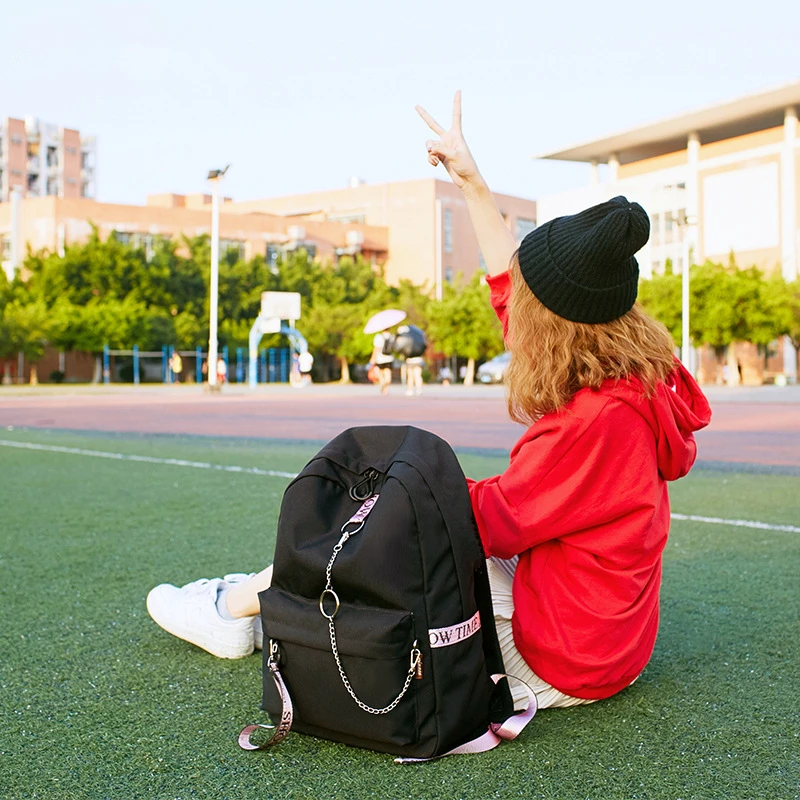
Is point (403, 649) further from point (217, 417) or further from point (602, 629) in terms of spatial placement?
point (217, 417)

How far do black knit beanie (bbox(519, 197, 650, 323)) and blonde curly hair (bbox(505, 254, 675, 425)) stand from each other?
3 centimetres

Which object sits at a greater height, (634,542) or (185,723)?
(634,542)

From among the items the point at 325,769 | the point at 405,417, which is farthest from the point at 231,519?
the point at 405,417

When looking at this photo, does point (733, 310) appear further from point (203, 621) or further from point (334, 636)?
point (334, 636)

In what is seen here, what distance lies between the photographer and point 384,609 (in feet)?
6.00

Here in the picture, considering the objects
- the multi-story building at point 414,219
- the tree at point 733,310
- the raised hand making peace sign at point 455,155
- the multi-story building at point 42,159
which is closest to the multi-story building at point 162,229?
the multi-story building at point 414,219

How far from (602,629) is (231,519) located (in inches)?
127

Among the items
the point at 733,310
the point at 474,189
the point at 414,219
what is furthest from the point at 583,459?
the point at 414,219

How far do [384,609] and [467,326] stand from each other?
43.2 metres

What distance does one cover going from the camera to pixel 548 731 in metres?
2.09

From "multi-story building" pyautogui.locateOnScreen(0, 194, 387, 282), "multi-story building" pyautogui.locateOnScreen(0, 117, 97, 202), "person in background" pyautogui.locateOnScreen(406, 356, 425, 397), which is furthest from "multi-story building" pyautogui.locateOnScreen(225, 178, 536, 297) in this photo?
"person in background" pyautogui.locateOnScreen(406, 356, 425, 397)

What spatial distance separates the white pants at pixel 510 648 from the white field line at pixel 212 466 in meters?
2.82

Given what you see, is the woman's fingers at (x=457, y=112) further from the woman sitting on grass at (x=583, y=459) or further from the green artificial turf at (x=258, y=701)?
the green artificial turf at (x=258, y=701)

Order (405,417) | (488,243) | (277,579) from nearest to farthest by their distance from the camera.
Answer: (277,579), (488,243), (405,417)
